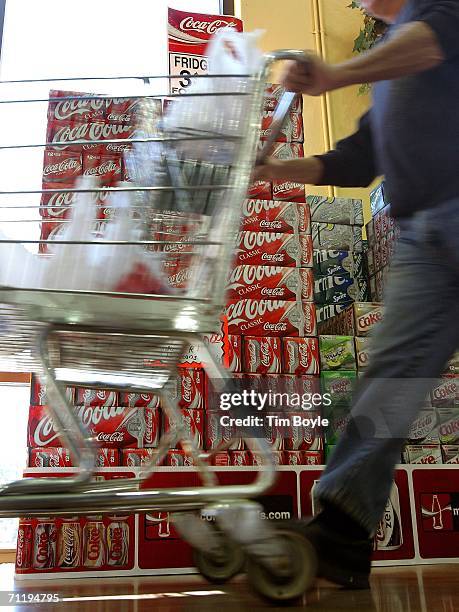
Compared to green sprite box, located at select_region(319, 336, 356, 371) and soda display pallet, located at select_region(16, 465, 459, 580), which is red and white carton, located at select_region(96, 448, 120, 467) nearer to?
soda display pallet, located at select_region(16, 465, 459, 580)

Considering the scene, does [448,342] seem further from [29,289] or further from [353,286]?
[353,286]

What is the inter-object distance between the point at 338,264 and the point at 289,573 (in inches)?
51.2

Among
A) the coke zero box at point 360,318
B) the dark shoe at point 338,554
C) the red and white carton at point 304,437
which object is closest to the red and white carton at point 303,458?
the red and white carton at point 304,437

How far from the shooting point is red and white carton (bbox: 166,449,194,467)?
61.1 inches

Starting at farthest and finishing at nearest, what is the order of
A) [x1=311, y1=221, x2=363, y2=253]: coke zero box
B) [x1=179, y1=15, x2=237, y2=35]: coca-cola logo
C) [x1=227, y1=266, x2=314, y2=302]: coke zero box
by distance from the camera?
[x1=179, y1=15, x2=237, y2=35]: coca-cola logo
[x1=311, y1=221, x2=363, y2=253]: coke zero box
[x1=227, y1=266, x2=314, y2=302]: coke zero box

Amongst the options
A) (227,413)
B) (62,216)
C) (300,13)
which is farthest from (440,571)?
(300,13)

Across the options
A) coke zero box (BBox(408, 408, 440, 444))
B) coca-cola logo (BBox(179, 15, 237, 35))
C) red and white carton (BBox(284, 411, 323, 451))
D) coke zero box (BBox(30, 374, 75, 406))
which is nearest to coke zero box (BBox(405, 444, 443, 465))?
coke zero box (BBox(408, 408, 440, 444))

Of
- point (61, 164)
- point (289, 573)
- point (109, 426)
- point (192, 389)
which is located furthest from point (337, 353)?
point (289, 573)

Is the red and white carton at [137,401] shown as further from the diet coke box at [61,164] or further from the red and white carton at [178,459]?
the diet coke box at [61,164]

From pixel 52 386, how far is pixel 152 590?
464mm

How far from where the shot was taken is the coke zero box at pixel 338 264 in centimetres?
197

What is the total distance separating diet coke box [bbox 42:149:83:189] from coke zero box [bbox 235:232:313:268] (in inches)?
18.6

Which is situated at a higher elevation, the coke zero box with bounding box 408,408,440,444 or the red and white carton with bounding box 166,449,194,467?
the coke zero box with bounding box 408,408,440,444

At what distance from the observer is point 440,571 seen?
1.31 meters
